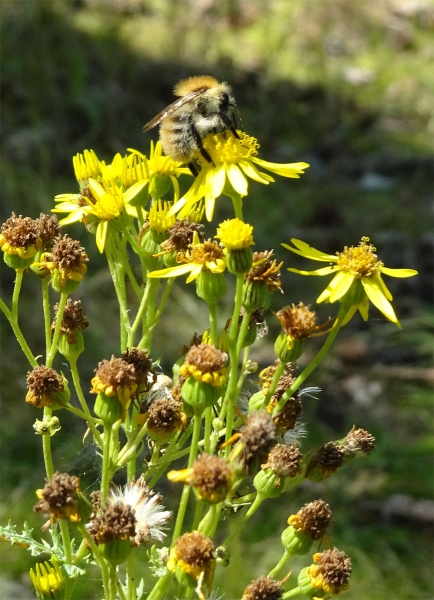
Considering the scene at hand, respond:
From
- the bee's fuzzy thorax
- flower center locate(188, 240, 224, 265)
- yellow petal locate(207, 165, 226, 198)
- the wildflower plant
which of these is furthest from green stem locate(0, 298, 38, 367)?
the bee's fuzzy thorax

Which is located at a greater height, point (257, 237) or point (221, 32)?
point (221, 32)

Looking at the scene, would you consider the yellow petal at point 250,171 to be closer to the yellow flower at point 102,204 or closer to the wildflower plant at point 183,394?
the wildflower plant at point 183,394

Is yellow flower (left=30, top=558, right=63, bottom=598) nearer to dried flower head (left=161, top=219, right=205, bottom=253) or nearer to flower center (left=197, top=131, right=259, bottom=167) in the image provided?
dried flower head (left=161, top=219, right=205, bottom=253)

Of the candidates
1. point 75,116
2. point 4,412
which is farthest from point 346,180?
point 4,412

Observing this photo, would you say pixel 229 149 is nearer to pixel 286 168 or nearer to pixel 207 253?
pixel 286 168

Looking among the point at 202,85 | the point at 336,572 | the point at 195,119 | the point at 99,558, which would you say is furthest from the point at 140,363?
the point at 202,85

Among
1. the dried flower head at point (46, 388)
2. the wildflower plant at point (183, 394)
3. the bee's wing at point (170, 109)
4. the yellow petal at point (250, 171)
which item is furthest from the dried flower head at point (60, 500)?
the bee's wing at point (170, 109)

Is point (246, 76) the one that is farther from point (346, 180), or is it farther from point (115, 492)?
point (115, 492)
